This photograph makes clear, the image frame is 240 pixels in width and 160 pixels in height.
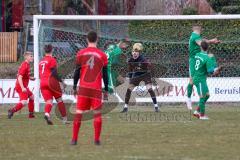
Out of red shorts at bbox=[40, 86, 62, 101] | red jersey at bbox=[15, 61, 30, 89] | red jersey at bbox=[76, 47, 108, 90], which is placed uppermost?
red jersey at bbox=[76, 47, 108, 90]

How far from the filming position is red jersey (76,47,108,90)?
1442 cm

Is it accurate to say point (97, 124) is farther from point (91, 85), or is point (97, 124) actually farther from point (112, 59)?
point (112, 59)

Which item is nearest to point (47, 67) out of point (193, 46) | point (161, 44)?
point (193, 46)

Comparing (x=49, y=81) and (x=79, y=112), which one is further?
(x=49, y=81)

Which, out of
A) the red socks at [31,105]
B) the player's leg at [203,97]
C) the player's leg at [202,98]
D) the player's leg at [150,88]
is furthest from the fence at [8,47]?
the player's leg at [203,97]

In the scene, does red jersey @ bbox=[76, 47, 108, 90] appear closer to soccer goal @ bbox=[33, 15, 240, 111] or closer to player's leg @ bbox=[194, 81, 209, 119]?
player's leg @ bbox=[194, 81, 209, 119]

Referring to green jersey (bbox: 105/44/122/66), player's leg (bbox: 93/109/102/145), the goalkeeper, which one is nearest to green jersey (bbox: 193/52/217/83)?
the goalkeeper

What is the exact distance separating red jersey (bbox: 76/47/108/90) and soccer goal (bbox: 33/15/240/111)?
8663mm

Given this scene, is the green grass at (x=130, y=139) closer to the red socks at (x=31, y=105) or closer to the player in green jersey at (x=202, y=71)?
the red socks at (x=31, y=105)

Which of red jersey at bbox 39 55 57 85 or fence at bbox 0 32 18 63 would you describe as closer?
red jersey at bbox 39 55 57 85

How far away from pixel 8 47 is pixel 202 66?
16.4 m

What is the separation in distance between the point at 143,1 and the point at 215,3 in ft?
12.1

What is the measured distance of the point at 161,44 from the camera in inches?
966

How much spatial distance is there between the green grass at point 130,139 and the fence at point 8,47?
1175 cm
